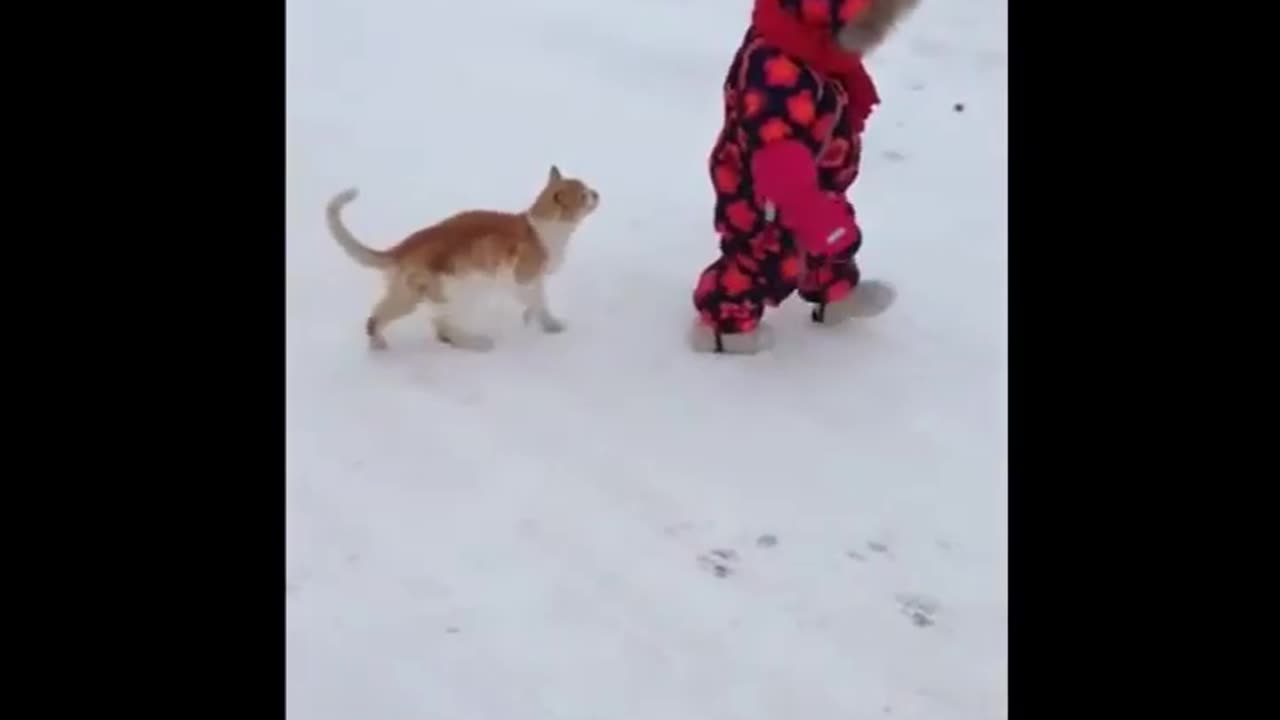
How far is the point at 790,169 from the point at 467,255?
0.44 metres

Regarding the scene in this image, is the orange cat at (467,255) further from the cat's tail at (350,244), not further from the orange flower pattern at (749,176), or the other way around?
the orange flower pattern at (749,176)

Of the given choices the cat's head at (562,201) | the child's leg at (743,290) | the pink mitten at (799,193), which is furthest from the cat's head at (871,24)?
the cat's head at (562,201)

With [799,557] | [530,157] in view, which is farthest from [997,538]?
[530,157]

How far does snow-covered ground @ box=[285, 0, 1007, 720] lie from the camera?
1.58 meters

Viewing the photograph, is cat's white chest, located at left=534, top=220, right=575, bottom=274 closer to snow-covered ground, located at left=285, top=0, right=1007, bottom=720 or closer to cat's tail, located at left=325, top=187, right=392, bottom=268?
snow-covered ground, located at left=285, top=0, right=1007, bottom=720

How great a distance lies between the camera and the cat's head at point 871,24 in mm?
1916

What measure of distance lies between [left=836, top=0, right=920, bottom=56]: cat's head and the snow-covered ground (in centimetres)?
42

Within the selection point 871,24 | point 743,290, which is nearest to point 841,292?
point 743,290

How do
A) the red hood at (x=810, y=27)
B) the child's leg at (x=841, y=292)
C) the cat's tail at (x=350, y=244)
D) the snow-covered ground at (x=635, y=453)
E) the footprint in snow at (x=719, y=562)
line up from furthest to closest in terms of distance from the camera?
1. the child's leg at (x=841, y=292)
2. the cat's tail at (x=350, y=244)
3. the red hood at (x=810, y=27)
4. the footprint in snow at (x=719, y=562)
5. the snow-covered ground at (x=635, y=453)

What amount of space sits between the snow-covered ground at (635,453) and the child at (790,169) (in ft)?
0.21

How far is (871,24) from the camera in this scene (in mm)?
1928

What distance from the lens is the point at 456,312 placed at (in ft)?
6.82

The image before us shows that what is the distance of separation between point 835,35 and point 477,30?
4.58 feet

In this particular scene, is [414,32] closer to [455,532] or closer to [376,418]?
[376,418]
